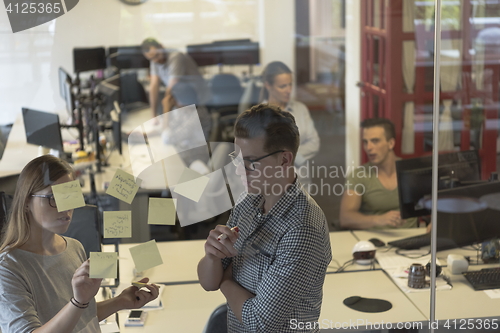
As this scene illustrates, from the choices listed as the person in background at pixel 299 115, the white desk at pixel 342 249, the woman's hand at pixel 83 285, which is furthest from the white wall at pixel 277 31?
the woman's hand at pixel 83 285

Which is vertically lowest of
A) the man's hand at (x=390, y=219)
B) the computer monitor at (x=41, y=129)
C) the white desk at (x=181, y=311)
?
the white desk at (x=181, y=311)

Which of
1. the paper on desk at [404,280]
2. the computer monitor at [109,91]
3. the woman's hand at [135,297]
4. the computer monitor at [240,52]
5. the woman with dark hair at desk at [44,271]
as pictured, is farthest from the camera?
the computer monitor at [240,52]

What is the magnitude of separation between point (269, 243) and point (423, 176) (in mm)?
1146

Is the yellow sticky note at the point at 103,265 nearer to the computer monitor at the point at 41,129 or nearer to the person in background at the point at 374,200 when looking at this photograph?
the computer monitor at the point at 41,129

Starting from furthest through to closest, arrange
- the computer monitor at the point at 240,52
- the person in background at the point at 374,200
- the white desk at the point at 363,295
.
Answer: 1. the computer monitor at the point at 240,52
2. the person in background at the point at 374,200
3. the white desk at the point at 363,295

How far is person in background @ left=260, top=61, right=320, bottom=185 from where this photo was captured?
212 centimetres

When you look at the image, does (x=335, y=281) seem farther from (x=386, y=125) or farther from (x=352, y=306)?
(x=386, y=125)

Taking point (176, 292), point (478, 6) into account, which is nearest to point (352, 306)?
point (176, 292)

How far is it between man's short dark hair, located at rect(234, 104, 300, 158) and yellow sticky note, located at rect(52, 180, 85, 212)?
525mm

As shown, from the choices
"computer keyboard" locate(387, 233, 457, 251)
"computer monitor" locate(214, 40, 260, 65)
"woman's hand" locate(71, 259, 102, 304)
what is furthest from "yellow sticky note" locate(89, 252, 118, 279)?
"computer monitor" locate(214, 40, 260, 65)

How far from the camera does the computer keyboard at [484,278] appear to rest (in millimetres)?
2145

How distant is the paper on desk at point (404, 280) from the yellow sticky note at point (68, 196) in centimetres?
135

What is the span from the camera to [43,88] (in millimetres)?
1867

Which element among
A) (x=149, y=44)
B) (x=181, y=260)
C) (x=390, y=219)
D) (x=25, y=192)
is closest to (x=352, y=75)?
(x=149, y=44)
